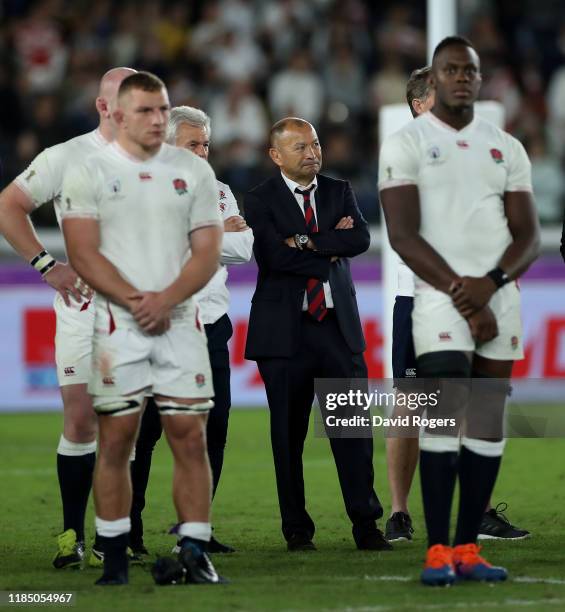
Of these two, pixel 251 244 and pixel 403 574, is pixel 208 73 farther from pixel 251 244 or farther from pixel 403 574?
pixel 403 574

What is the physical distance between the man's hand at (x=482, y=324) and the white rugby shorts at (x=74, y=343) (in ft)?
6.23

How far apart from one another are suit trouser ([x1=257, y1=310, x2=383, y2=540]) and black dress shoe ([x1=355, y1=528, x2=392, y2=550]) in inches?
2.0

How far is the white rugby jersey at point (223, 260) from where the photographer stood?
7.21 m

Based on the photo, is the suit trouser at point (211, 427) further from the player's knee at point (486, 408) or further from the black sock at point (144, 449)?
the player's knee at point (486, 408)

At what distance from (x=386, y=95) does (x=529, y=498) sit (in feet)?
28.9

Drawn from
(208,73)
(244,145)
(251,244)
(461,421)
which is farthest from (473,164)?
(208,73)

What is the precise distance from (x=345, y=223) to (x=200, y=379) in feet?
5.49

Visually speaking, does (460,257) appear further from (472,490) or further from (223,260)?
(223,260)

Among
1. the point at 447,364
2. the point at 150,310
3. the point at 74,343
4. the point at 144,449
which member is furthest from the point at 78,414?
the point at 447,364

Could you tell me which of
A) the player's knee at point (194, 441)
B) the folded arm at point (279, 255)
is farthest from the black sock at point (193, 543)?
the folded arm at point (279, 255)

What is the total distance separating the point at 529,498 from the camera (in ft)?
29.5

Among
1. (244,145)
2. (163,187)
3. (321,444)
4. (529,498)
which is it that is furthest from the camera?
(244,145)

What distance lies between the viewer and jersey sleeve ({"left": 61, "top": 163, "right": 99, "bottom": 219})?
5.94 meters

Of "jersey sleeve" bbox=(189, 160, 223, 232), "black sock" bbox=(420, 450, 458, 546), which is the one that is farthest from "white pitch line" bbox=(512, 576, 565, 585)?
"jersey sleeve" bbox=(189, 160, 223, 232)
